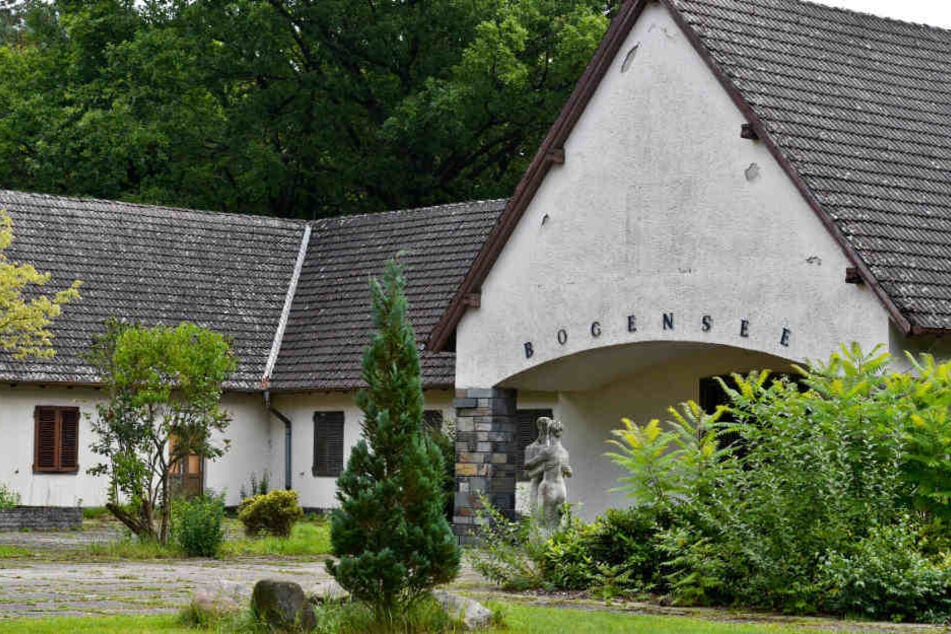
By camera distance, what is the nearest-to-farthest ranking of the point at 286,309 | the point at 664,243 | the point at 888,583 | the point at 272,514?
1. the point at 888,583
2. the point at 664,243
3. the point at 272,514
4. the point at 286,309

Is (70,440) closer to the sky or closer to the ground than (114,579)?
closer to the sky

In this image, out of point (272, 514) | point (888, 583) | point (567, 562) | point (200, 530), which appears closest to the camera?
point (888, 583)

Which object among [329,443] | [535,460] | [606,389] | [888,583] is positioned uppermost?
[606,389]

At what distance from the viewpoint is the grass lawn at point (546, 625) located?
50.0 feet

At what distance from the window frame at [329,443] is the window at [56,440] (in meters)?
4.58

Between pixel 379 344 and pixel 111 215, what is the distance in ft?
78.9

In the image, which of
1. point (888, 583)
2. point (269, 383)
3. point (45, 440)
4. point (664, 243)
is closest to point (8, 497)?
point (45, 440)

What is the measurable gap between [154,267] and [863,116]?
17.0 meters

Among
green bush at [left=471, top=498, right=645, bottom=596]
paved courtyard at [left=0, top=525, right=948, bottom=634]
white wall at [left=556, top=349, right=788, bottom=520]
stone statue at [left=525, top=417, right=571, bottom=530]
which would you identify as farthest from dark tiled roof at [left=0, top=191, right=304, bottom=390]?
green bush at [left=471, top=498, right=645, bottom=596]

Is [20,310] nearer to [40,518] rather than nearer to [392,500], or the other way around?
[40,518]

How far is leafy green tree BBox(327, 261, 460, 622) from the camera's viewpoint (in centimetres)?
1466

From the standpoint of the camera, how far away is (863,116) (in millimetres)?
Answer: 25203

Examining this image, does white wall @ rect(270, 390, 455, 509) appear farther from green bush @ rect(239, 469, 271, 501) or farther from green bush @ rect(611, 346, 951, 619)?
green bush @ rect(611, 346, 951, 619)

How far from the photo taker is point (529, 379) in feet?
91.6
